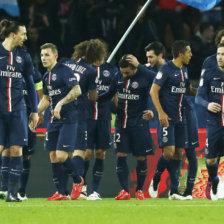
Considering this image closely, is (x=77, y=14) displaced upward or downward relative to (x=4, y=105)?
upward

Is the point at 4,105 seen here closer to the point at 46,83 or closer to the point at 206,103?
the point at 46,83

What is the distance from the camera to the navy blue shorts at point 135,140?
12656mm

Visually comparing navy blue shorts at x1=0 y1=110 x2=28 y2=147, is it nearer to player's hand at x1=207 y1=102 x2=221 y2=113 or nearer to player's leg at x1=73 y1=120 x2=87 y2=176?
player's leg at x1=73 y1=120 x2=87 y2=176

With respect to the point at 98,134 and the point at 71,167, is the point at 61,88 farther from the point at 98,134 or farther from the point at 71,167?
the point at 98,134

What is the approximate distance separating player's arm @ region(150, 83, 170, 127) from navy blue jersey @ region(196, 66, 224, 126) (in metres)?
0.65

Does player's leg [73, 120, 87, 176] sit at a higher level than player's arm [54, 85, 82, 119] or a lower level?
lower

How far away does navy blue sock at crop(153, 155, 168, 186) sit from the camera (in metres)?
12.9

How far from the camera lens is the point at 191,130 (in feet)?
42.5

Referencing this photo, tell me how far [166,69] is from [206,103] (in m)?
1.09

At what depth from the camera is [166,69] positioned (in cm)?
1256

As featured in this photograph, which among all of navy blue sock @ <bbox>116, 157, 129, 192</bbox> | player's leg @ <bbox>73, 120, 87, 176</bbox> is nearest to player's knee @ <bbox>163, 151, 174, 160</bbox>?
navy blue sock @ <bbox>116, 157, 129, 192</bbox>

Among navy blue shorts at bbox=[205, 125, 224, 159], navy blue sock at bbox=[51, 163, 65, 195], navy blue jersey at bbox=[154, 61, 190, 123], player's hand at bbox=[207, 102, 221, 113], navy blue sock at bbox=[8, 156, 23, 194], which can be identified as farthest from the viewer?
navy blue jersey at bbox=[154, 61, 190, 123]

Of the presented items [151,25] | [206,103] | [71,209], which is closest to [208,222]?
[71,209]

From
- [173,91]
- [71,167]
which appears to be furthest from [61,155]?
[173,91]
